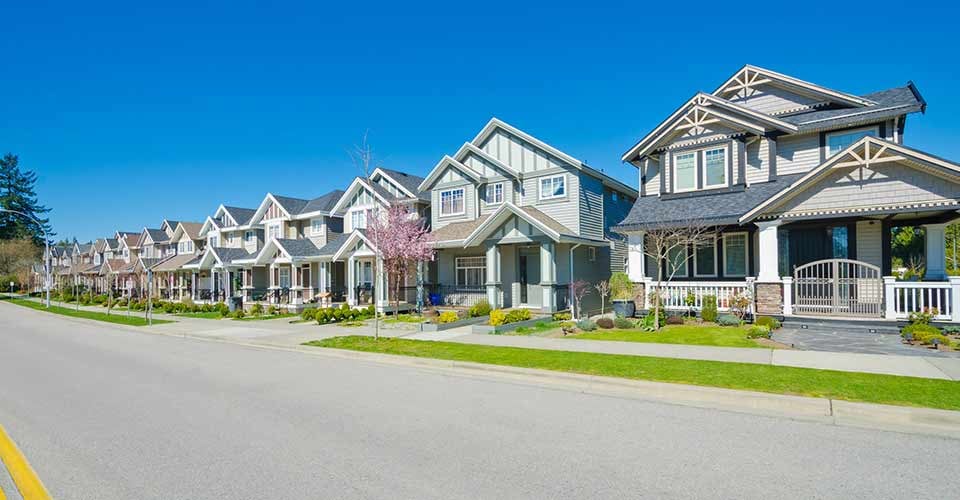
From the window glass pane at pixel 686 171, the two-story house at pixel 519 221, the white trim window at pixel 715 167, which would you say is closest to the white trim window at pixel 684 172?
the window glass pane at pixel 686 171

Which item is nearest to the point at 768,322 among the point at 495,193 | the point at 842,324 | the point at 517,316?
the point at 842,324

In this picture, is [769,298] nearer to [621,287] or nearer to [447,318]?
[621,287]

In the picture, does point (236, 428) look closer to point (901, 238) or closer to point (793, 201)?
point (793, 201)

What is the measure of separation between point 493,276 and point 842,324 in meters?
12.4

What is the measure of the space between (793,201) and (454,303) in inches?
591

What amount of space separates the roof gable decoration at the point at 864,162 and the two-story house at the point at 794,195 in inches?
1.3

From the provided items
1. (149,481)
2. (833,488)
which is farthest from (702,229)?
(149,481)

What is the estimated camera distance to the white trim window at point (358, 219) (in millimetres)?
30312

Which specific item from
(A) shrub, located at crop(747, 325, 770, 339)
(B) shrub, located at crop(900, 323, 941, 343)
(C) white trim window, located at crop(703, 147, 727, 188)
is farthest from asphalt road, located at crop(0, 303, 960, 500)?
(C) white trim window, located at crop(703, 147, 727, 188)

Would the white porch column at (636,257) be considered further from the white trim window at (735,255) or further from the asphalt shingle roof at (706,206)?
the white trim window at (735,255)

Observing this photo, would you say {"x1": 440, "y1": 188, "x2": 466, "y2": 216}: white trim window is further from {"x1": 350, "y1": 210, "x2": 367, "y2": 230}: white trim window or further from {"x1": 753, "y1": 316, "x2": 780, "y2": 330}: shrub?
{"x1": 753, "y1": 316, "x2": 780, "y2": 330}: shrub

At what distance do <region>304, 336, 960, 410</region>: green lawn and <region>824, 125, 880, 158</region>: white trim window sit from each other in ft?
39.7

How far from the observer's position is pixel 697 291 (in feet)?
57.8

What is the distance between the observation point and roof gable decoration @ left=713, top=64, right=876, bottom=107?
18.3 meters
